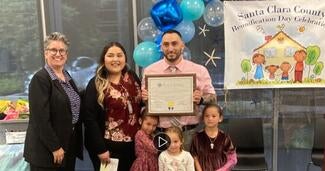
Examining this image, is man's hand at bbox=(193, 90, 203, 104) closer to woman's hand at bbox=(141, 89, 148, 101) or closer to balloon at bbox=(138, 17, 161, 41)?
woman's hand at bbox=(141, 89, 148, 101)

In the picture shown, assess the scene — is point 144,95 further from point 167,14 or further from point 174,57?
Result: point 167,14

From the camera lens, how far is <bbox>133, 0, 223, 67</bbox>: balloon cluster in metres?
3.21

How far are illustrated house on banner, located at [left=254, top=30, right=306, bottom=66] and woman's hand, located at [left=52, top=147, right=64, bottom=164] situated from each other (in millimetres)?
1840

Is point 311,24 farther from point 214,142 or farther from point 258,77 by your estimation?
point 214,142

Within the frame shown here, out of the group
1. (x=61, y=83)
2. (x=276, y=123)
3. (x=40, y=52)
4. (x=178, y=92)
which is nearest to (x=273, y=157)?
(x=276, y=123)

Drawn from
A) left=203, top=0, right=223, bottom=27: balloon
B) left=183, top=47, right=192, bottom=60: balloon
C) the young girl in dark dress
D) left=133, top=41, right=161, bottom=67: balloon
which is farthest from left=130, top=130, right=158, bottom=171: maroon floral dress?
left=203, top=0, right=223, bottom=27: balloon

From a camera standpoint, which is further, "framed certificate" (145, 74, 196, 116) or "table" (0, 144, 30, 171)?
"table" (0, 144, 30, 171)

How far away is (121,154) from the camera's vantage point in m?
2.84

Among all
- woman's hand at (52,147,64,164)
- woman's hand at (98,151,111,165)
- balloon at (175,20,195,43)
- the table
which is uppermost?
balloon at (175,20,195,43)

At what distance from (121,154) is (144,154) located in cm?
17

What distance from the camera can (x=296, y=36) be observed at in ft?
11.2

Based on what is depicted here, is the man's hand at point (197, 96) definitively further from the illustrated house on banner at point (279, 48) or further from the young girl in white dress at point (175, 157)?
the illustrated house on banner at point (279, 48)

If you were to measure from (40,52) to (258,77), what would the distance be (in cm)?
208

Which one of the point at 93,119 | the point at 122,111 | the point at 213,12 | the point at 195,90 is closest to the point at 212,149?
the point at 195,90
